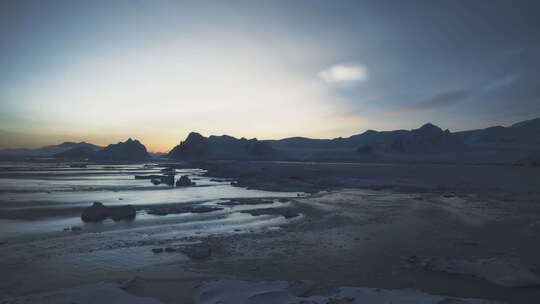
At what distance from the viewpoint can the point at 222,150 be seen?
12162 cm

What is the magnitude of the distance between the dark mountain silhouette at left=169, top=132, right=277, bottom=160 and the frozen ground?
94391 millimetres

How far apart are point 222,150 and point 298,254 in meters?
114

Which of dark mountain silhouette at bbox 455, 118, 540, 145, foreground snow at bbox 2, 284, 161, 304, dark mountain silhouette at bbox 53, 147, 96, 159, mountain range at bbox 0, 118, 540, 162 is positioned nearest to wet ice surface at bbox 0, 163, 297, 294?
foreground snow at bbox 2, 284, 161, 304

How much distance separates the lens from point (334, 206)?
1883 centimetres

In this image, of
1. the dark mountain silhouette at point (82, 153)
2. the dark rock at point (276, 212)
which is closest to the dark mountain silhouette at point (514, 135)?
the dark rock at point (276, 212)

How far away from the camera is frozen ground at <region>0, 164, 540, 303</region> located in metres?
7.22

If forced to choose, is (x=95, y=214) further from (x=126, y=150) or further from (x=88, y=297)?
(x=126, y=150)

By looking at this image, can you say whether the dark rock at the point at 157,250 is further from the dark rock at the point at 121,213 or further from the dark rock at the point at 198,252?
the dark rock at the point at 121,213

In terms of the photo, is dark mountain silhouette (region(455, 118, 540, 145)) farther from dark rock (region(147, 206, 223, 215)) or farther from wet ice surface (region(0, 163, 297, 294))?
wet ice surface (region(0, 163, 297, 294))

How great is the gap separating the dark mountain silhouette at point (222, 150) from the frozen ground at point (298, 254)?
9439 centimetres

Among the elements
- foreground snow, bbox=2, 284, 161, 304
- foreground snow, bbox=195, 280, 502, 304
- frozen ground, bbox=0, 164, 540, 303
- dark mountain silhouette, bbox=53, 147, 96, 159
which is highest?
dark mountain silhouette, bbox=53, 147, 96, 159

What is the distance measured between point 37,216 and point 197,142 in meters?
99.6

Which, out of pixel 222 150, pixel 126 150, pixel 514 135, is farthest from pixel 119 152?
pixel 514 135

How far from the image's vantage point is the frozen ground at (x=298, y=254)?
23.7ft
